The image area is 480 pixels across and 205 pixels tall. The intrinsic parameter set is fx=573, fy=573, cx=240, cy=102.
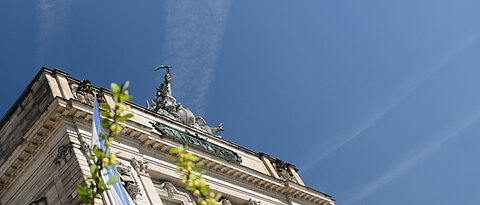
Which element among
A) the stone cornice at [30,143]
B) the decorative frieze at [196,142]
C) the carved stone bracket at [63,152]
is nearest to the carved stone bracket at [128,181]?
the carved stone bracket at [63,152]

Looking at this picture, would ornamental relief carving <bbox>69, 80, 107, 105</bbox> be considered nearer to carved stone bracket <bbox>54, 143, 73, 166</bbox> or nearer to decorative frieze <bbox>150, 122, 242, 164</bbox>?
carved stone bracket <bbox>54, 143, 73, 166</bbox>

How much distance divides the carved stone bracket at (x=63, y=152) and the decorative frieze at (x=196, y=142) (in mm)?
5996

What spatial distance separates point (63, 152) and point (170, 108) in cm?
1004

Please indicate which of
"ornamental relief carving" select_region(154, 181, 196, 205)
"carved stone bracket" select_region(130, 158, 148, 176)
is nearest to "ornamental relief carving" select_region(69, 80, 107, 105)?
"carved stone bracket" select_region(130, 158, 148, 176)

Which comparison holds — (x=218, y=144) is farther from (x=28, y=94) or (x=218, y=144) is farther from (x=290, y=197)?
(x=28, y=94)

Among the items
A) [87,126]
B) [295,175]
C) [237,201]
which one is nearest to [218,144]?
[237,201]

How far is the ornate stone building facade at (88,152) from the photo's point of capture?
22.3 m

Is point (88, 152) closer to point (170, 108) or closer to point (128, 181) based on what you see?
point (128, 181)

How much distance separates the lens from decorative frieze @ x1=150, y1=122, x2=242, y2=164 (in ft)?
91.2

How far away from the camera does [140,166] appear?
24.3m

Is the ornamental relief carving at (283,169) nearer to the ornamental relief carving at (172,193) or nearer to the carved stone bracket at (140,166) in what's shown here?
the ornamental relief carving at (172,193)

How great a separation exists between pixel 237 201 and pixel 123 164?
7.56m

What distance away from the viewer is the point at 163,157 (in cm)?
2630

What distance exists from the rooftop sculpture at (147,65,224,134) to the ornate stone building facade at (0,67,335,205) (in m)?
0.06
